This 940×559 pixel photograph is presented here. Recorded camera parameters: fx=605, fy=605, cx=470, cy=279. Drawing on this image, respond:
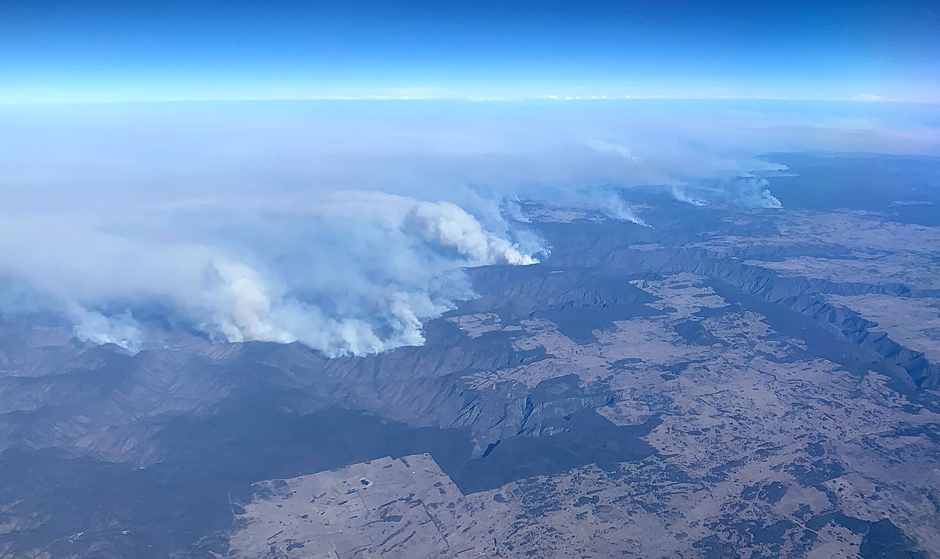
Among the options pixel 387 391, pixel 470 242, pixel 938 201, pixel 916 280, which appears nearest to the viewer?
pixel 387 391

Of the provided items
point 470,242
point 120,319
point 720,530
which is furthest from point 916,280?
point 120,319

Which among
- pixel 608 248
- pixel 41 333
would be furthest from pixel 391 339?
pixel 608 248

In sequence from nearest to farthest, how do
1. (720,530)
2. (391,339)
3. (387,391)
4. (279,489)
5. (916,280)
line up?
(720,530)
(279,489)
(387,391)
(391,339)
(916,280)

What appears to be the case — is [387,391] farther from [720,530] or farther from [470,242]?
[470,242]

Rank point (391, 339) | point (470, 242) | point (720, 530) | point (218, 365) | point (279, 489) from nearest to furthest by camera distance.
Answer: point (720, 530), point (279, 489), point (218, 365), point (391, 339), point (470, 242)

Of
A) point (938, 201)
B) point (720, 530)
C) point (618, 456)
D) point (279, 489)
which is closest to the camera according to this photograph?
point (720, 530)

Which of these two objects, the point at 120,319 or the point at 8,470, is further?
the point at 120,319

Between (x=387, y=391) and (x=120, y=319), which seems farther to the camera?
(x=120, y=319)

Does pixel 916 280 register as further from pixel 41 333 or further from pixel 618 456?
pixel 41 333
